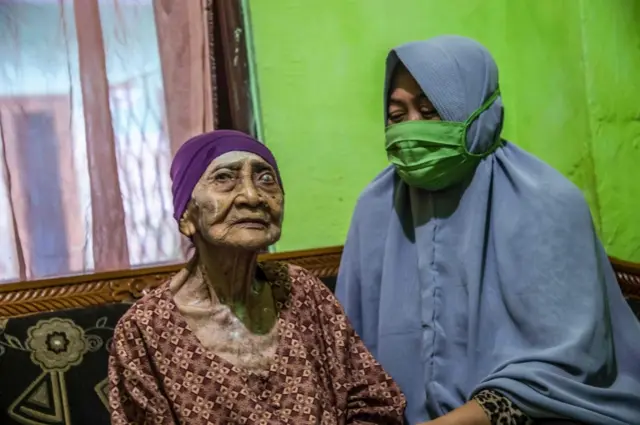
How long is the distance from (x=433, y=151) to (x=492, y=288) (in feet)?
1.07

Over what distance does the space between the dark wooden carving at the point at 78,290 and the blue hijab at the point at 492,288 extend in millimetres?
619

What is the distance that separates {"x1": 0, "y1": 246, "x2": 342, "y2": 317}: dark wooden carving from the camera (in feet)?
6.06

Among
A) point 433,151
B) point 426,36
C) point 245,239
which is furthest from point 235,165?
point 426,36

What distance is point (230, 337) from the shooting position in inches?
54.0

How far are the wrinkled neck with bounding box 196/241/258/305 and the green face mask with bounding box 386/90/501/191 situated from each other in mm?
439

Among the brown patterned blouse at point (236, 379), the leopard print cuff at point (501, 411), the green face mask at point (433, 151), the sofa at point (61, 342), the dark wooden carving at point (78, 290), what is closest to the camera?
the brown patterned blouse at point (236, 379)

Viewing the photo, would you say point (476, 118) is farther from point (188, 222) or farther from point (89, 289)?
point (89, 289)

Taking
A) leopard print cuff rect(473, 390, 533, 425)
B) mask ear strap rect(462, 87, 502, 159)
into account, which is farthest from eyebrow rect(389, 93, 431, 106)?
leopard print cuff rect(473, 390, 533, 425)

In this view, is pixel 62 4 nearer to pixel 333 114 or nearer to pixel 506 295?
pixel 333 114

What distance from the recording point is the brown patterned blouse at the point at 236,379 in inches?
51.1

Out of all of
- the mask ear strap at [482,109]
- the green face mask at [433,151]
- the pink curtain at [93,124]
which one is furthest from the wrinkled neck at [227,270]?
the pink curtain at [93,124]

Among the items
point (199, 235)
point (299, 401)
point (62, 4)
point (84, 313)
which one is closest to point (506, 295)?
point (299, 401)

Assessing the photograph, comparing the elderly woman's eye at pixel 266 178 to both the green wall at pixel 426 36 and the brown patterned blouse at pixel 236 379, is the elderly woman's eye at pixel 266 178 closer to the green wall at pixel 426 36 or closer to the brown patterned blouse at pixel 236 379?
the brown patterned blouse at pixel 236 379

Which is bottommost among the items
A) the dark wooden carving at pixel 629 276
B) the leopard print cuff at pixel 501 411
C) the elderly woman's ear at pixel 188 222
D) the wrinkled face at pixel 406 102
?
the leopard print cuff at pixel 501 411
